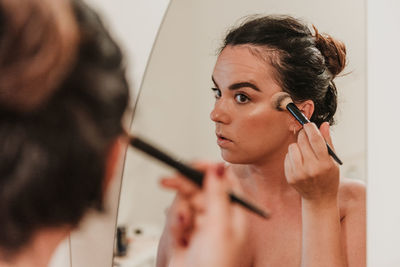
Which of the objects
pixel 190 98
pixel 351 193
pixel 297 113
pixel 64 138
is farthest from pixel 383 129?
pixel 64 138

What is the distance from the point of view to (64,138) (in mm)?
335

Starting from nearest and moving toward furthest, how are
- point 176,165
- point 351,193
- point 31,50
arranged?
1. point 31,50
2. point 176,165
3. point 351,193

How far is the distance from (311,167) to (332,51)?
0.63 ft

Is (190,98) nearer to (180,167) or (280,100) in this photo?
(280,100)

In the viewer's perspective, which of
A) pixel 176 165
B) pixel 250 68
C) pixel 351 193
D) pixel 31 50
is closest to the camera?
pixel 31 50

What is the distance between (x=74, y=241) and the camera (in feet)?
2.24

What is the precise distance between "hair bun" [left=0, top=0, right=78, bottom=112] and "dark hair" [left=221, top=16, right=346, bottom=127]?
1.13 ft

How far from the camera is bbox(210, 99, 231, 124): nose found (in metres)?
0.61

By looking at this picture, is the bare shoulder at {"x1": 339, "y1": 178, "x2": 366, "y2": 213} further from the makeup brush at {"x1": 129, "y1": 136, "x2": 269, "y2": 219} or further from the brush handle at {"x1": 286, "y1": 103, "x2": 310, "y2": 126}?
the makeup brush at {"x1": 129, "y1": 136, "x2": 269, "y2": 219}

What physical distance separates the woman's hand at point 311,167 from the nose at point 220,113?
11 centimetres

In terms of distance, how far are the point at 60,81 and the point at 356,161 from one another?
54 cm

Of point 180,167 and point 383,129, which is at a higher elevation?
point 180,167

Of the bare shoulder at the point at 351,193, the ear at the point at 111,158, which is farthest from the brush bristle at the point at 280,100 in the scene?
the ear at the point at 111,158

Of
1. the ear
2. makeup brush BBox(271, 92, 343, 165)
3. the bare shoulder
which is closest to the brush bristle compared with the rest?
makeup brush BBox(271, 92, 343, 165)
